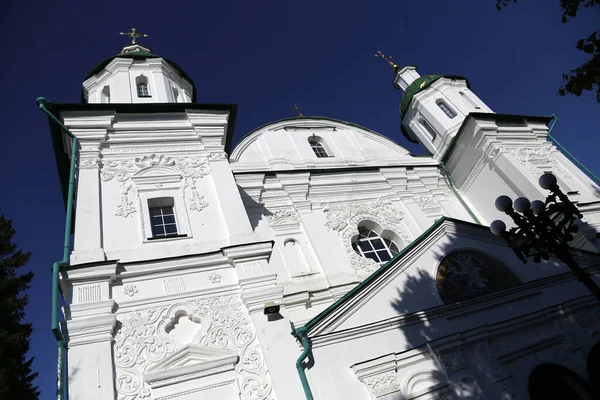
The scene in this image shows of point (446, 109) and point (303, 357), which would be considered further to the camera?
point (446, 109)

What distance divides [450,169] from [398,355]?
9.60 meters

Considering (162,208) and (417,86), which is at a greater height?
(417,86)

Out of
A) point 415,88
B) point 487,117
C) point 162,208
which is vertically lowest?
point 162,208

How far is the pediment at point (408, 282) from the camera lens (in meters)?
7.14

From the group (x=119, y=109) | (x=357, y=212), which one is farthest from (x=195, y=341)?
(x=357, y=212)

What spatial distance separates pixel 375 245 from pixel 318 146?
16.2 ft

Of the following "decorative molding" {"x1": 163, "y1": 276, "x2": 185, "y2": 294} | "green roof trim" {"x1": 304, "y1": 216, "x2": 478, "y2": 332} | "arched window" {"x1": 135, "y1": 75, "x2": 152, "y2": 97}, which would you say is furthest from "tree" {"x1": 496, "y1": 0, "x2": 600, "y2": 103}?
"arched window" {"x1": 135, "y1": 75, "x2": 152, "y2": 97}

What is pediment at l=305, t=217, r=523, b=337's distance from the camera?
7137mm

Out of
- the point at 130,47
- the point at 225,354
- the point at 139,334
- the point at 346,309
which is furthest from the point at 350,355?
the point at 130,47

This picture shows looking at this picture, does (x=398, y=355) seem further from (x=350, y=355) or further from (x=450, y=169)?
(x=450, y=169)

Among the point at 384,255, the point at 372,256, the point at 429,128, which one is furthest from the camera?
the point at 429,128

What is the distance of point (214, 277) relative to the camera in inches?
285

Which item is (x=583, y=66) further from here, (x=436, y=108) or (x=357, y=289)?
(x=436, y=108)

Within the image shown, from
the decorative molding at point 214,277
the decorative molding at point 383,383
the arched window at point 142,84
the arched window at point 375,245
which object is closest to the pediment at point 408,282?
the decorative molding at point 383,383
